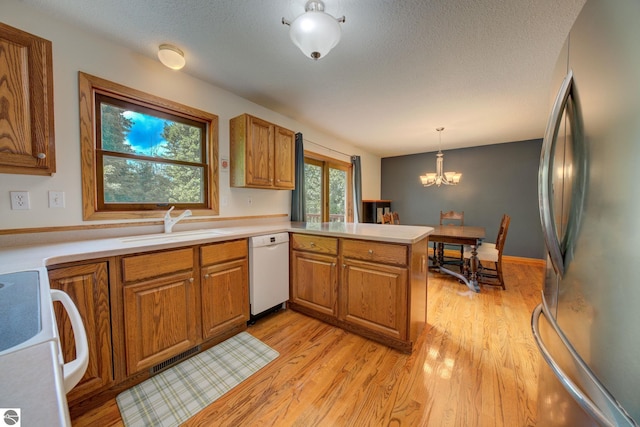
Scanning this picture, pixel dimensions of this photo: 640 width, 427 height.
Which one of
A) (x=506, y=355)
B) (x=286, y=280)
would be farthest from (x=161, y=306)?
(x=506, y=355)

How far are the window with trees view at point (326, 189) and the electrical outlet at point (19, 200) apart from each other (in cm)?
261

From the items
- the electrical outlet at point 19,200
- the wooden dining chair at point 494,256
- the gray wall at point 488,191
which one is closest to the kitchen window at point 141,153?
the electrical outlet at point 19,200

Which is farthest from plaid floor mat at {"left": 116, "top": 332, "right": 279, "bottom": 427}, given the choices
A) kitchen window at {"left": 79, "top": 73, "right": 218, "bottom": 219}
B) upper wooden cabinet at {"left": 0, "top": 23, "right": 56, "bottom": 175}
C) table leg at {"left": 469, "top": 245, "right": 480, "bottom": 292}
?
table leg at {"left": 469, "top": 245, "right": 480, "bottom": 292}

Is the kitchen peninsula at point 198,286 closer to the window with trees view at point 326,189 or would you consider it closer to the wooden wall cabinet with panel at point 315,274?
the wooden wall cabinet with panel at point 315,274

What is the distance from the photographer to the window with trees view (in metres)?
3.92

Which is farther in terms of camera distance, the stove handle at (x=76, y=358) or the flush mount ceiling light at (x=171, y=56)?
the flush mount ceiling light at (x=171, y=56)

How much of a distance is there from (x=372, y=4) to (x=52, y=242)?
2456mm

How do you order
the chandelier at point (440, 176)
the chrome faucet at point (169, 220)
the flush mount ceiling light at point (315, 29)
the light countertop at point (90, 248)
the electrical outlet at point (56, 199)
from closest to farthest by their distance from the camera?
the light countertop at point (90, 248)
the flush mount ceiling light at point (315, 29)
the electrical outlet at point (56, 199)
the chrome faucet at point (169, 220)
the chandelier at point (440, 176)

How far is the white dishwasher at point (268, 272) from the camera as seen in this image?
7.00 feet

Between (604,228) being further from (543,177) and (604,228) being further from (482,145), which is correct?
(482,145)

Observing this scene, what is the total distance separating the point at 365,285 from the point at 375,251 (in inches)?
11.8

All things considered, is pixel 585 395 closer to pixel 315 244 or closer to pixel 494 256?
pixel 315 244

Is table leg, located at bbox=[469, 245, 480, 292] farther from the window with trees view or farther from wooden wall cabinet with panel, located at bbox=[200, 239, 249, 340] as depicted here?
wooden wall cabinet with panel, located at bbox=[200, 239, 249, 340]

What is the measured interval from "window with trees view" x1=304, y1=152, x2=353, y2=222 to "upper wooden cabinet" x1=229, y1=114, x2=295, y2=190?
0.87m
